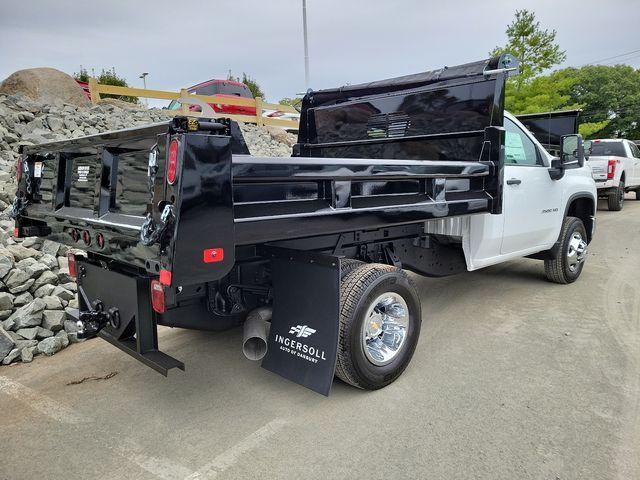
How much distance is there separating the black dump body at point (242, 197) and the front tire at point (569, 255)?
62.8 inches

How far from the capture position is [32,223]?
361 centimetres

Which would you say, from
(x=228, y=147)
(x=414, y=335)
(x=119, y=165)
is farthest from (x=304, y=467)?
(x=119, y=165)

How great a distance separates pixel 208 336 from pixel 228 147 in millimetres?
2582

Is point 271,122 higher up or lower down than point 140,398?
higher up

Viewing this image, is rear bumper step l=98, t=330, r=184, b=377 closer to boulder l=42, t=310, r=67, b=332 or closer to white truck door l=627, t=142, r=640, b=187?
boulder l=42, t=310, r=67, b=332

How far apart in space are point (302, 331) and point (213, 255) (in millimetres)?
1067

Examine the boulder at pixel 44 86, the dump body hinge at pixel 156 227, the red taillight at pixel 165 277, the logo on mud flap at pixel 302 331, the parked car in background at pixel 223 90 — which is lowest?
the logo on mud flap at pixel 302 331

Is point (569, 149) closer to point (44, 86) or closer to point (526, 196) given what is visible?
point (526, 196)

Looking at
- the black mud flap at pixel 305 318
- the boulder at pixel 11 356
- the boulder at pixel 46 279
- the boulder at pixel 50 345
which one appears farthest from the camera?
the boulder at pixel 46 279

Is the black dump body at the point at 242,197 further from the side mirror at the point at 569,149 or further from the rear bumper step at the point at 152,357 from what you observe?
the side mirror at the point at 569,149

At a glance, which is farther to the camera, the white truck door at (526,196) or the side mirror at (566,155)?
the side mirror at (566,155)

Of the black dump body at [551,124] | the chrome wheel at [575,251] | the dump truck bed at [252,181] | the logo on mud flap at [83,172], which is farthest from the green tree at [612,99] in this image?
the logo on mud flap at [83,172]

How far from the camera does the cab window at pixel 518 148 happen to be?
4645mm

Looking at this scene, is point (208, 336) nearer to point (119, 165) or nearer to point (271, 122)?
point (119, 165)
